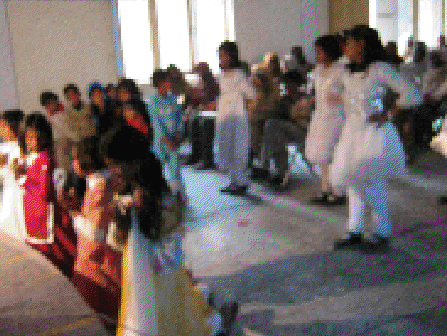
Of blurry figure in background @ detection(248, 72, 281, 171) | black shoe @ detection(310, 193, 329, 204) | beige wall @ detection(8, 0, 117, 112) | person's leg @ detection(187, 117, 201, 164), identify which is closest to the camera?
black shoe @ detection(310, 193, 329, 204)

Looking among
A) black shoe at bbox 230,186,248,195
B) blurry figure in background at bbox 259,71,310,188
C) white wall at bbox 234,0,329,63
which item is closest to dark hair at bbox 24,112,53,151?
black shoe at bbox 230,186,248,195

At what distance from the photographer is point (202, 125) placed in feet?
26.0

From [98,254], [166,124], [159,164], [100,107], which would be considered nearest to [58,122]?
[100,107]

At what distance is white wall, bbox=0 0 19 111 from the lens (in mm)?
9578

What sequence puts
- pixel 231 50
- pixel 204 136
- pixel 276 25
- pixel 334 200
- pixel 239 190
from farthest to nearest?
pixel 276 25 < pixel 204 136 < pixel 239 190 < pixel 231 50 < pixel 334 200

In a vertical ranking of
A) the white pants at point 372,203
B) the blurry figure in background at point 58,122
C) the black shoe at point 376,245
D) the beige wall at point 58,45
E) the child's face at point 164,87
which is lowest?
the black shoe at point 376,245

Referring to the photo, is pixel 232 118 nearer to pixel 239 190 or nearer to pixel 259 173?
pixel 239 190

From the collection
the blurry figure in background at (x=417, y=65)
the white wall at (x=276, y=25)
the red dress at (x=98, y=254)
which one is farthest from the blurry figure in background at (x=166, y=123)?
the white wall at (x=276, y=25)

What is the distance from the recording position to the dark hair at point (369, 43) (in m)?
3.81

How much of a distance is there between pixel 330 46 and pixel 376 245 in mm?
1687

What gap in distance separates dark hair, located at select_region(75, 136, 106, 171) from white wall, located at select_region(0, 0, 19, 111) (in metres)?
7.41

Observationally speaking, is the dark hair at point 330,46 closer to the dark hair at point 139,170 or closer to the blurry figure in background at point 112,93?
the dark hair at point 139,170

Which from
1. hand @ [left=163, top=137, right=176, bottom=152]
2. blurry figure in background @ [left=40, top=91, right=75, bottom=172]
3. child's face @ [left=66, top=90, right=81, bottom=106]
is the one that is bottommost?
hand @ [left=163, top=137, right=176, bottom=152]

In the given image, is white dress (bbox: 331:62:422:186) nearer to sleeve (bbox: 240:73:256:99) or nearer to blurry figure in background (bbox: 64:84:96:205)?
sleeve (bbox: 240:73:256:99)
